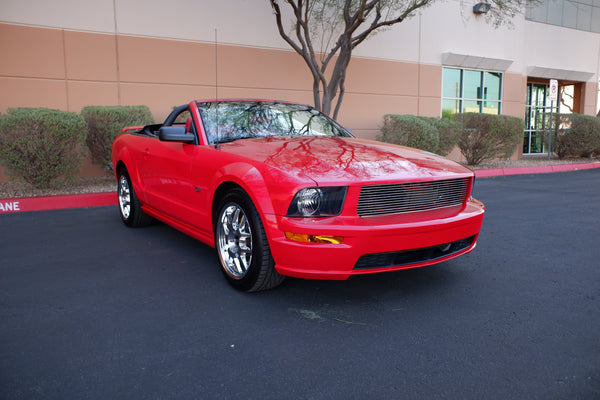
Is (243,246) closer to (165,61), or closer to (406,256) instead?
(406,256)

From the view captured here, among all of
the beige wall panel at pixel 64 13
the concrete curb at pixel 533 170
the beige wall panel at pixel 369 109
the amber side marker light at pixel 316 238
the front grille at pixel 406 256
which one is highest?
the beige wall panel at pixel 64 13

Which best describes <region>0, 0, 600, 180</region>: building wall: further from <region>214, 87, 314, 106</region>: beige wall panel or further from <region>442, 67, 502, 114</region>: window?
<region>442, 67, 502, 114</region>: window

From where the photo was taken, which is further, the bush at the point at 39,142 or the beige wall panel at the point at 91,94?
the beige wall panel at the point at 91,94

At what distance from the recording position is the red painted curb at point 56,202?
6828mm

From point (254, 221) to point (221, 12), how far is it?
8.91m

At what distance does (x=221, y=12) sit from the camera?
10.8 meters

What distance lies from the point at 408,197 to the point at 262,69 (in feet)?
29.2

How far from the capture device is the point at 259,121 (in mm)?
4422

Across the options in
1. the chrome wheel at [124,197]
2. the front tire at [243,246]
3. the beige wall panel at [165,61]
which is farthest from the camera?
the beige wall panel at [165,61]

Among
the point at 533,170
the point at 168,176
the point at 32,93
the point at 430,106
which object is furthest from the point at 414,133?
the point at 32,93

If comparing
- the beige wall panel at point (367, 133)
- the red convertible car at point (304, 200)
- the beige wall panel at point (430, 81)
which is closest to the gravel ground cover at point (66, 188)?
the red convertible car at point (304, 200)

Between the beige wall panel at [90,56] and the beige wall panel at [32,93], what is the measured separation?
0.37m

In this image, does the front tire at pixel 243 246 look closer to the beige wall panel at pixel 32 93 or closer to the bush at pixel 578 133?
the beige wall panel at pixel 32 93

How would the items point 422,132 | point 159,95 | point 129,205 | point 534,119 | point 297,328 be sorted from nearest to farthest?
point 297,328
point 129,205
point 159,95
point 422,132
point 534,119
